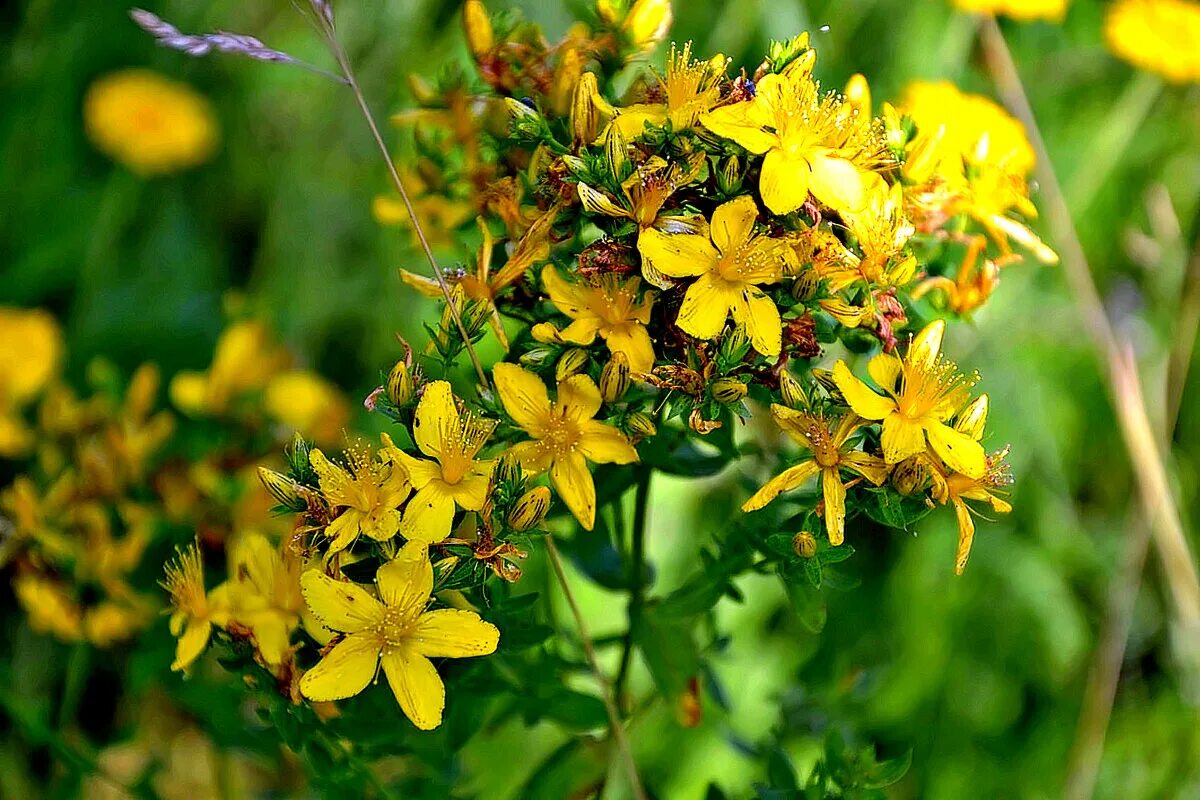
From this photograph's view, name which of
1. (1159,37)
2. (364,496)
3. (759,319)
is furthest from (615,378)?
(1159,37)

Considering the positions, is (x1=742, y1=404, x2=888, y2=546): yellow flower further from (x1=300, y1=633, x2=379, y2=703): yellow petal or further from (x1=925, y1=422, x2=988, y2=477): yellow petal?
(x1=300, y1=633, x2=379, y2=703): yellow petal

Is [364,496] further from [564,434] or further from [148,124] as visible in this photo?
[148,124]

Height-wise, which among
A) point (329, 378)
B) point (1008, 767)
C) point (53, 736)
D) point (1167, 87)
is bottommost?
point (329, 378)

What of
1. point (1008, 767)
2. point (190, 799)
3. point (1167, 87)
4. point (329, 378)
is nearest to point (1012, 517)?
point (1008, 767)

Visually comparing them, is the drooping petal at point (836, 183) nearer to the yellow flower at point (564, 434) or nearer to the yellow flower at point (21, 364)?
the yellow flower at point (564, 434)

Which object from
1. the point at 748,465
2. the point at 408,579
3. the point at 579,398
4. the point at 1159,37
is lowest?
the point at 748,465

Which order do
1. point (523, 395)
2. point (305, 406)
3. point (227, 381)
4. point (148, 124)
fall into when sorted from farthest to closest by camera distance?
point (148, 124)
point (305, 406)
point (227, 381)
point (523, 395)

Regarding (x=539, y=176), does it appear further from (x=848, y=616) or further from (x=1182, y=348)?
(x=1182, y=348)

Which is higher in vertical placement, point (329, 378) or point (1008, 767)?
point (1008, 767)
